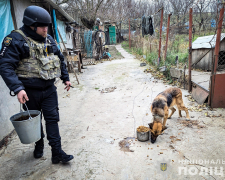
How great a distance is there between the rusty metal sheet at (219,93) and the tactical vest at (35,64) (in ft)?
12.0

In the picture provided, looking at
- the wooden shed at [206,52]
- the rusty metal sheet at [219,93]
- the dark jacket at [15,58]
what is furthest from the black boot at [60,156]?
the wooden shed at [206,52]

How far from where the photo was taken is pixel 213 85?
3.82 meters

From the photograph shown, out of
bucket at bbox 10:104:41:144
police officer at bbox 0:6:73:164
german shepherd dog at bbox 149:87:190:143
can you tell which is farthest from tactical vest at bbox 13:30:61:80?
german shepherd dog at bbox 149:87:190:143

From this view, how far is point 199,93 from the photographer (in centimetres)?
443

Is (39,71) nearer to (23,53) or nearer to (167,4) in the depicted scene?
(23,53)

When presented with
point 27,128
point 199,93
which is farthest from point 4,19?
point 199,93

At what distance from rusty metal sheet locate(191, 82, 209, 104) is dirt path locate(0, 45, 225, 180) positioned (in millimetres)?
297

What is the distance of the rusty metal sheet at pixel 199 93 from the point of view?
4163 millimetres

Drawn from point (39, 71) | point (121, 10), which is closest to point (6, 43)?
point (39, 71)

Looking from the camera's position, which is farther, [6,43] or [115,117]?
[115,117]

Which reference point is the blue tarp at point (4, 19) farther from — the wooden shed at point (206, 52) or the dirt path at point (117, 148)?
the wooden shed at point (206, 52)

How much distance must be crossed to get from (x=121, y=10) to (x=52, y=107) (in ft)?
80.4
